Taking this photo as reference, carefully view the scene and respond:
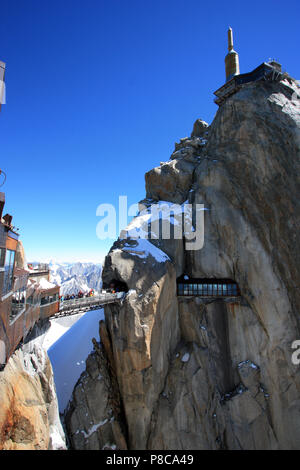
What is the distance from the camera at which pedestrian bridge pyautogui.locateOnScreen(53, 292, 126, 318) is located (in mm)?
21603

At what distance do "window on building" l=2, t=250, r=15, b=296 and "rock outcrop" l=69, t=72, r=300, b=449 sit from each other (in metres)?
17.1

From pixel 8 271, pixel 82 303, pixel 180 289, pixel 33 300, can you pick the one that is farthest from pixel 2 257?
pixel 180 289

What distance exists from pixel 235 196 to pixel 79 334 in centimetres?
4627

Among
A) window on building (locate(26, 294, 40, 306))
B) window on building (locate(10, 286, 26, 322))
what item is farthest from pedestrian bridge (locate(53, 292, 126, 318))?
window on building (locate(10, 286, 26, 322))

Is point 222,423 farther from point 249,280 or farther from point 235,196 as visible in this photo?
point 235,196

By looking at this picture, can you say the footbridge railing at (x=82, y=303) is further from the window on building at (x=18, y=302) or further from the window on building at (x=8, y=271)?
the window on building at (x=8, y=271)

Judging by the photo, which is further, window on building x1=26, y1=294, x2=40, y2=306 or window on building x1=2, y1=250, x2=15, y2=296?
window on building x1=26, y1=294, x2=40, y2=306

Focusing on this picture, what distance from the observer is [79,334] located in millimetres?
54000

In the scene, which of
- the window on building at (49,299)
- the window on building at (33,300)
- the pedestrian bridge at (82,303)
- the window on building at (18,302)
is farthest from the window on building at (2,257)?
the pedestrian bridge at (82,303)

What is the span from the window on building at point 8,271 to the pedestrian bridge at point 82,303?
35.3ft

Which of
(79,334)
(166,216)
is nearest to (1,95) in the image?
(166,216)

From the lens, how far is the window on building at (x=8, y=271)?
10.4 m

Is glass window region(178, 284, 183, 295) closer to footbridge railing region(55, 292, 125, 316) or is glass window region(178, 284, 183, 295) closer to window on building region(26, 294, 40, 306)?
footbridge railing region(55, 292, 125, 316)

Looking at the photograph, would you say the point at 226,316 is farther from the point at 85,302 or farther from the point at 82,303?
the point at 82,303
